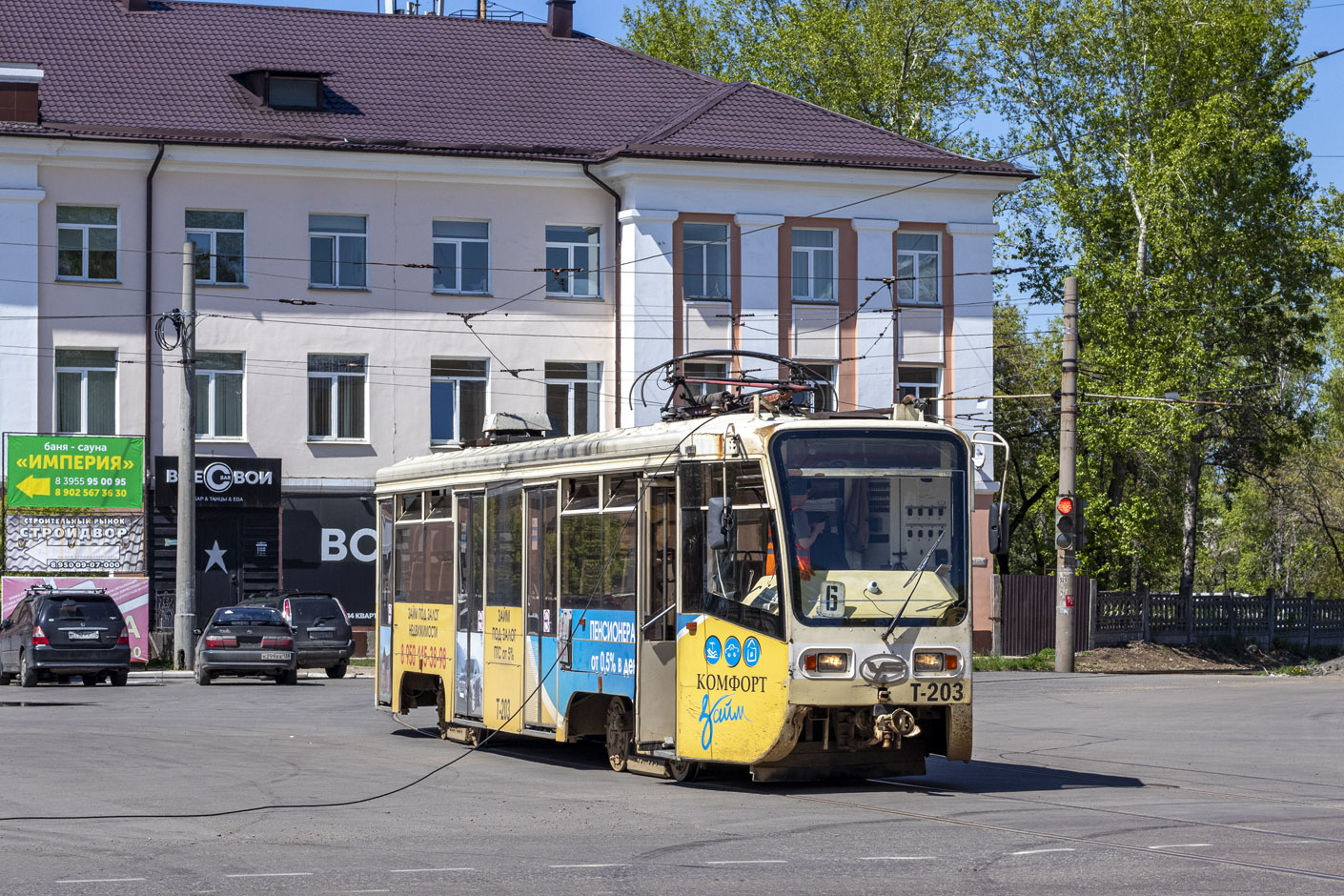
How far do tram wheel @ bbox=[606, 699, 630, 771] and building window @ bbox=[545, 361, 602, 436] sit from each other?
26.2m

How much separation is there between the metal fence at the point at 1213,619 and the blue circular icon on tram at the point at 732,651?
27.2 m

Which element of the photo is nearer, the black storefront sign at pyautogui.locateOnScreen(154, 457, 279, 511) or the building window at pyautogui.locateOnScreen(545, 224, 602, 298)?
the black storefront sign at pyautogui.locateOnScreen(154, 457, 279, 511)

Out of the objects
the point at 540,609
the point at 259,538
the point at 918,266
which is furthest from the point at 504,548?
the point at 918,266

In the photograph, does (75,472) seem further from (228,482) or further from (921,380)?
(921,380)

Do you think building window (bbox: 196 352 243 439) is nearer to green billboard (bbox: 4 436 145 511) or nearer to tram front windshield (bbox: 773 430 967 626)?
green billboard (bbox: 4 436 145 511)

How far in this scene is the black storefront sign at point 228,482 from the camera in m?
39.2

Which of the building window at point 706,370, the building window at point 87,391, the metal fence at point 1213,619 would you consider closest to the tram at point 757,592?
the building window at point 706,370

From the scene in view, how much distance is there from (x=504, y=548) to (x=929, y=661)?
4844 mm

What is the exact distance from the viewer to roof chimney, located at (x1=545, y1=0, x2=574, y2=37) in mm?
47719

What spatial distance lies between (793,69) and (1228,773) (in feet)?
131

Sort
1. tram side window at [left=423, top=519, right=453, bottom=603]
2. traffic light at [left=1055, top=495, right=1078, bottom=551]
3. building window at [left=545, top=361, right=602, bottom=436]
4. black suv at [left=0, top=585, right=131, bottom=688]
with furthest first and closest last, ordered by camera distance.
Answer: building window at [left=545, top=361, right=602, bottom=436] → traffic light at [left=1055, top=495, right=1078, bottom=551] → black suv at [left=0, top=585, right=131, bottom=688] → tram side window at [left=423, top=519, right=453, bottom=603]

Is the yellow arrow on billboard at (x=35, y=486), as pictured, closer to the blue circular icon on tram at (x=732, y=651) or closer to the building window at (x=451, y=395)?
the building window at (x=451, y=395)

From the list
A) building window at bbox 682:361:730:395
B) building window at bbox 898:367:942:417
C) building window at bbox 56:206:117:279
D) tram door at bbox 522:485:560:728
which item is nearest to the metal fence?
building window at bbox 898:367:942:417

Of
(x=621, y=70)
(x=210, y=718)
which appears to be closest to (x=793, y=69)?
(x=621, y=70)
